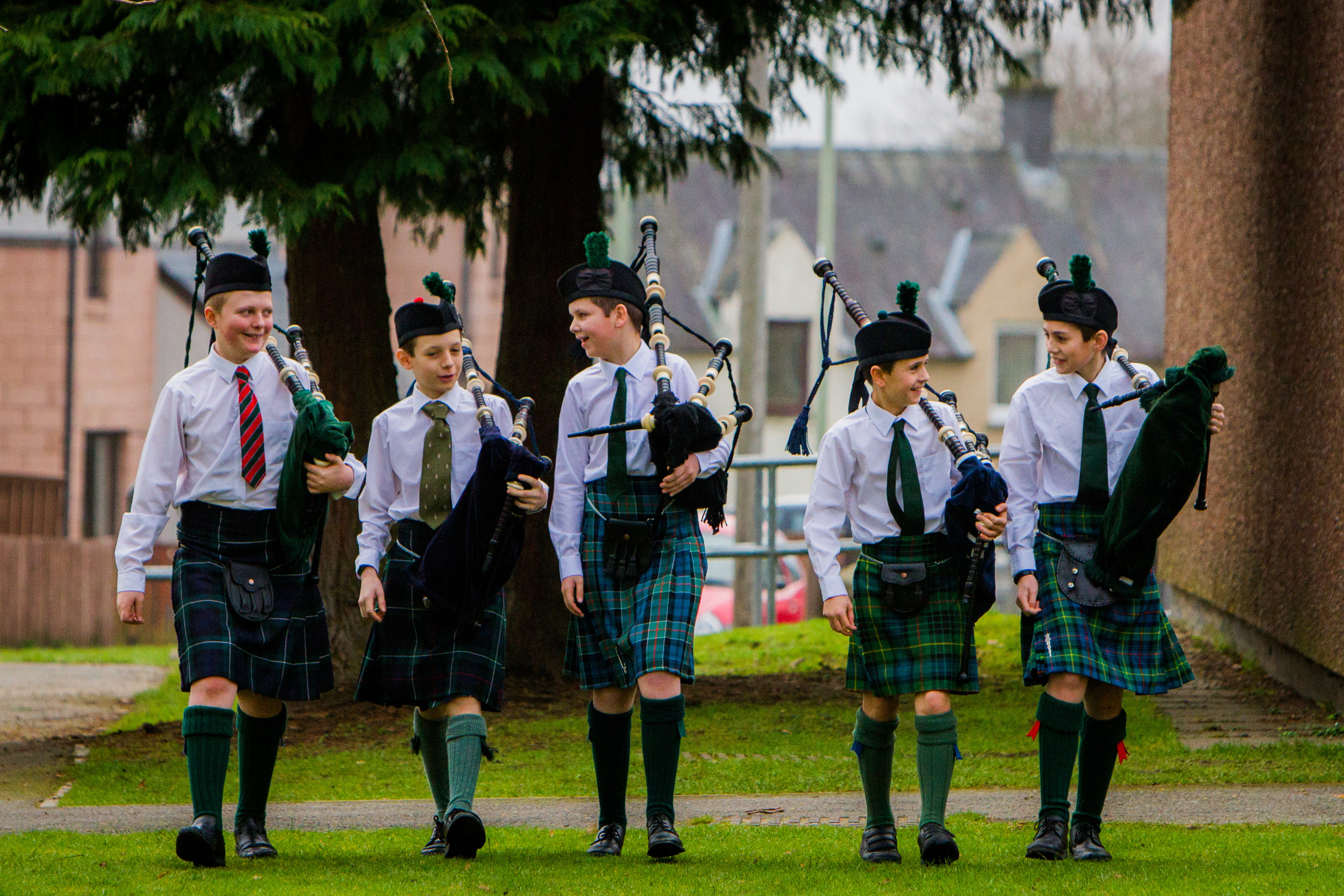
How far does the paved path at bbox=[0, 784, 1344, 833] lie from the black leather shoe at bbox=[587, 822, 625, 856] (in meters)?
0.73

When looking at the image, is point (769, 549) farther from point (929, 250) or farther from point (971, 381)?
point (929, 250)

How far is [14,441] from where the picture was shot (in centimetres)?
2272

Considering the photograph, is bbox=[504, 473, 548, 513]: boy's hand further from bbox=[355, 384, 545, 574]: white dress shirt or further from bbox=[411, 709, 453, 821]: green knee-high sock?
bbox=[411, 709, 453, 821]: green knee-high sock

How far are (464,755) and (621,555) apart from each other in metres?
0.81

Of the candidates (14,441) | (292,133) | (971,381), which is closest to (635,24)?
(292,133)

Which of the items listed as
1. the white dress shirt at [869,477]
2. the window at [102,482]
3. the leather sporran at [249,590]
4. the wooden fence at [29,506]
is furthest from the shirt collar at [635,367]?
the window at [102,482]

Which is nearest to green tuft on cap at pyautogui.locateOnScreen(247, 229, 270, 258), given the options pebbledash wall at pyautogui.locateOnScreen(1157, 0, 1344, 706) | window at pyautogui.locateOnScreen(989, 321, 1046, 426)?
pebbledash wall at pyautogui.locateOnScreen(1157, 0, 1344, 706)

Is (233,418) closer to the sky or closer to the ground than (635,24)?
closer to the ground

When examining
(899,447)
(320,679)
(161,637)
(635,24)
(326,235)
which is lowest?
(161,637)

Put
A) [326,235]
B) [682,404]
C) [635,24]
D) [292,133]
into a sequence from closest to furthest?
[682,404]
[635,24]
[292,133]
[326,235]

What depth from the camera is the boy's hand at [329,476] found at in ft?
16.7

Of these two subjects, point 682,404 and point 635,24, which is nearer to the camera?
point 682,404

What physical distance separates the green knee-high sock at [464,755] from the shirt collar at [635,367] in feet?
3.98

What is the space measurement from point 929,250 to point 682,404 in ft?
98.0
